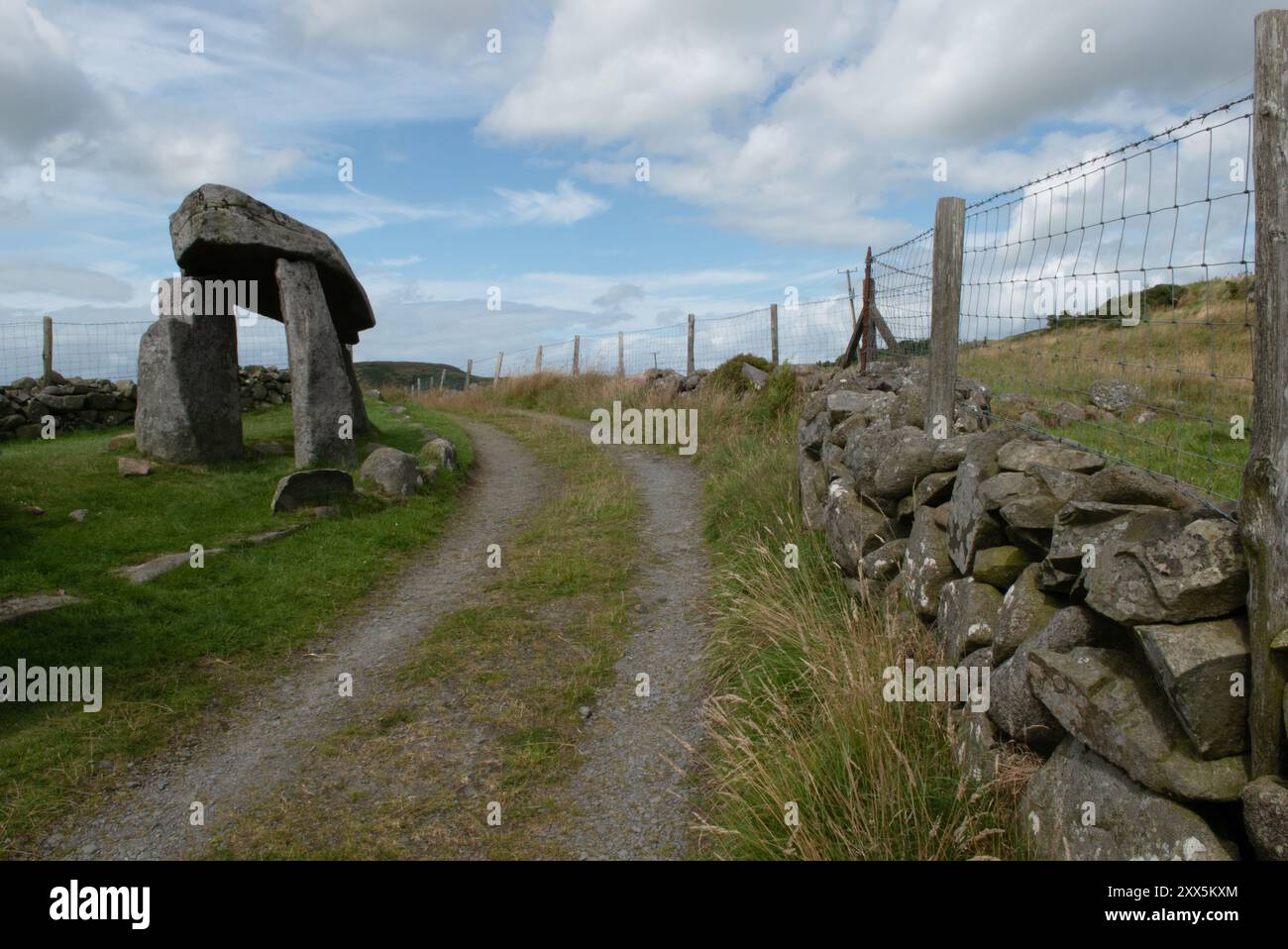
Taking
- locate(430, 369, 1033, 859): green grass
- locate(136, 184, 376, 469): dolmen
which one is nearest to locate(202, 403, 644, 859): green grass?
locate(430, 369, 1033, 859): green grass

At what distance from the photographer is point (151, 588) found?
7.41 meters

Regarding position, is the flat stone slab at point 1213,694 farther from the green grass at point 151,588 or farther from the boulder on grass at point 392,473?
the boulder on grass at point 392,473

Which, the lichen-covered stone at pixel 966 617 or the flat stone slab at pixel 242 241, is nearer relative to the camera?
the lichen-covered stone at pixel 966 617

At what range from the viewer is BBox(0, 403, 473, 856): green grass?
5242 mm

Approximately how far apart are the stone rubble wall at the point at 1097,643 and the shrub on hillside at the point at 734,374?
10728 millimetres

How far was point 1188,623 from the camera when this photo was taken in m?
3.09

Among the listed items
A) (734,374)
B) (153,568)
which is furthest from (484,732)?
(734,374)

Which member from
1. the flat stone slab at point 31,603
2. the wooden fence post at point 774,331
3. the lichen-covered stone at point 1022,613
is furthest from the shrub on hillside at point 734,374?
the lichen-covered stone at point 1022,613

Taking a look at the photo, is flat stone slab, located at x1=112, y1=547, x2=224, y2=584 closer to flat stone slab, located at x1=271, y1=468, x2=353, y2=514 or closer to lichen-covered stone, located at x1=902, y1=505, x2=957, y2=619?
flat stone slab, located at x1=271, y1=468, x2=353, y2=514

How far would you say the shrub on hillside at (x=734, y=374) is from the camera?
52.6 ft

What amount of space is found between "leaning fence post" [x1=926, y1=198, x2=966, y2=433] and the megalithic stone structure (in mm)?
9924

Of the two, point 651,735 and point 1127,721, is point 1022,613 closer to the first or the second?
point 1127,721

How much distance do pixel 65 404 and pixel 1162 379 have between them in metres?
17.9

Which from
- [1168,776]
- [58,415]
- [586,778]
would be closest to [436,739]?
[586,778]
